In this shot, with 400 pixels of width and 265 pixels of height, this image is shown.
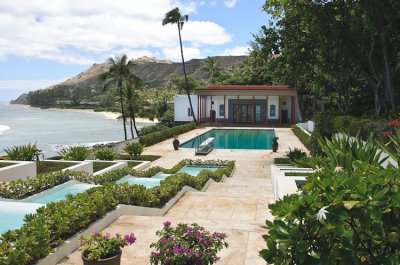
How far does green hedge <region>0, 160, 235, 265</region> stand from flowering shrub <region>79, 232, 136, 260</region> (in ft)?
2.23

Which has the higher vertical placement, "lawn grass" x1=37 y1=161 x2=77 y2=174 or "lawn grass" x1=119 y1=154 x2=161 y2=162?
"lawn grass" x1=37 y1=161 x2=77 y2=174

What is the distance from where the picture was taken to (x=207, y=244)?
369cm

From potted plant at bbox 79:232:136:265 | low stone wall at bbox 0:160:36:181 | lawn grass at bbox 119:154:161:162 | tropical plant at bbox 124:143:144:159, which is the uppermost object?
potted plant at bbox 79:232:136:265

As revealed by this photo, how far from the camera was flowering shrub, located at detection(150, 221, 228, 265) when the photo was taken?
355 centimetres

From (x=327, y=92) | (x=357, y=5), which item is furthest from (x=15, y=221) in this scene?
(x=327, y=92)

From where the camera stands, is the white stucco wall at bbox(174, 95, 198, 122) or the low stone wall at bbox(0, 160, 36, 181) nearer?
the low stone wall at bbox(0, 160, 36, 181)

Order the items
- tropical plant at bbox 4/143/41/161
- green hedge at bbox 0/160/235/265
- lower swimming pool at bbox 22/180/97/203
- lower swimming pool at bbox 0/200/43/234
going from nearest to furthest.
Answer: green hedge at bbox 0/160/235/265
lower swimming pool at bbox 0/200/43/234
lower swimming pool at bbox 22/180/97/203
tropical plant at bbox 4/143/41/161

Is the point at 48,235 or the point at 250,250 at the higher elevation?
the point at 48,235

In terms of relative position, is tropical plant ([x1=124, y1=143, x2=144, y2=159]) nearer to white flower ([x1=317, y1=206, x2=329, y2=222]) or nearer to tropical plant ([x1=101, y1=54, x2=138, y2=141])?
tropical plant ([x1=101, y1=54, x2=138, y2=141])

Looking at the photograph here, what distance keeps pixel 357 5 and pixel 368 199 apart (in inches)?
556

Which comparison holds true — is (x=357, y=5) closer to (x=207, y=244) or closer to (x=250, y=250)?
(x=250, y=250)

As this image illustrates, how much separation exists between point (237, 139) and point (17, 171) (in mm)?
21508

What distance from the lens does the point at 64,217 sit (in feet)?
17.4

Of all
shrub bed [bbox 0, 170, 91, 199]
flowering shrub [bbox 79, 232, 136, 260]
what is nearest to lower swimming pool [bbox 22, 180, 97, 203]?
shrub bed [bbox 0, 170, 91, 199]
